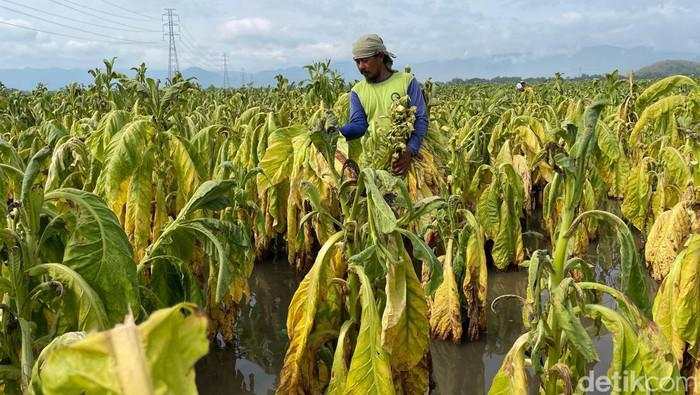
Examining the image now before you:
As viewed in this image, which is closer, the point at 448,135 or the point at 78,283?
the point at 78,283

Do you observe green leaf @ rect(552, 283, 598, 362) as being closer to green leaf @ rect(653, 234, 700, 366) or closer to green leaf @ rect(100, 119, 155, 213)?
green leaf @ rect(653, 234, 700, 366)

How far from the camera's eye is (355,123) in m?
3.63

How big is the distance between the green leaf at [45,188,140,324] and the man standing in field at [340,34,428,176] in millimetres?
1878

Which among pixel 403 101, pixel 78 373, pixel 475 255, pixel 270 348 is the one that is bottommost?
pixel 270 348

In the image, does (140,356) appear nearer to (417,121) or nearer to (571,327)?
(571,327)

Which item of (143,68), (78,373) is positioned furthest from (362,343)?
(143,68)

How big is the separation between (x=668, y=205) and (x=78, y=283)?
437 cm

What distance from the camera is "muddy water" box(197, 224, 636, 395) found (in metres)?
3.43

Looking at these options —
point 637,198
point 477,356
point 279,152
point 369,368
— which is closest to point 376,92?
point 279,152

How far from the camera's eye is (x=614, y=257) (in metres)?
5.46

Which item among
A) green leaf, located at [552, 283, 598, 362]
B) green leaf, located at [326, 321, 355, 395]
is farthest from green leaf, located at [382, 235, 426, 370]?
green leaf, located at [552, 283, 598, 362]

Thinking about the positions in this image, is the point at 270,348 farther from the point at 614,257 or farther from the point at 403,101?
the point at 614,257

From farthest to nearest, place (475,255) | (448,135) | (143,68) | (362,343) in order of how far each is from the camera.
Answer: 1. (448,135)
2. (143,68)
3. (475,255)
4. (362,343)

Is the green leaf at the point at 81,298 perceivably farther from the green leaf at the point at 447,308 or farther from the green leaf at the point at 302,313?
the green leaf at the point at 447,308
